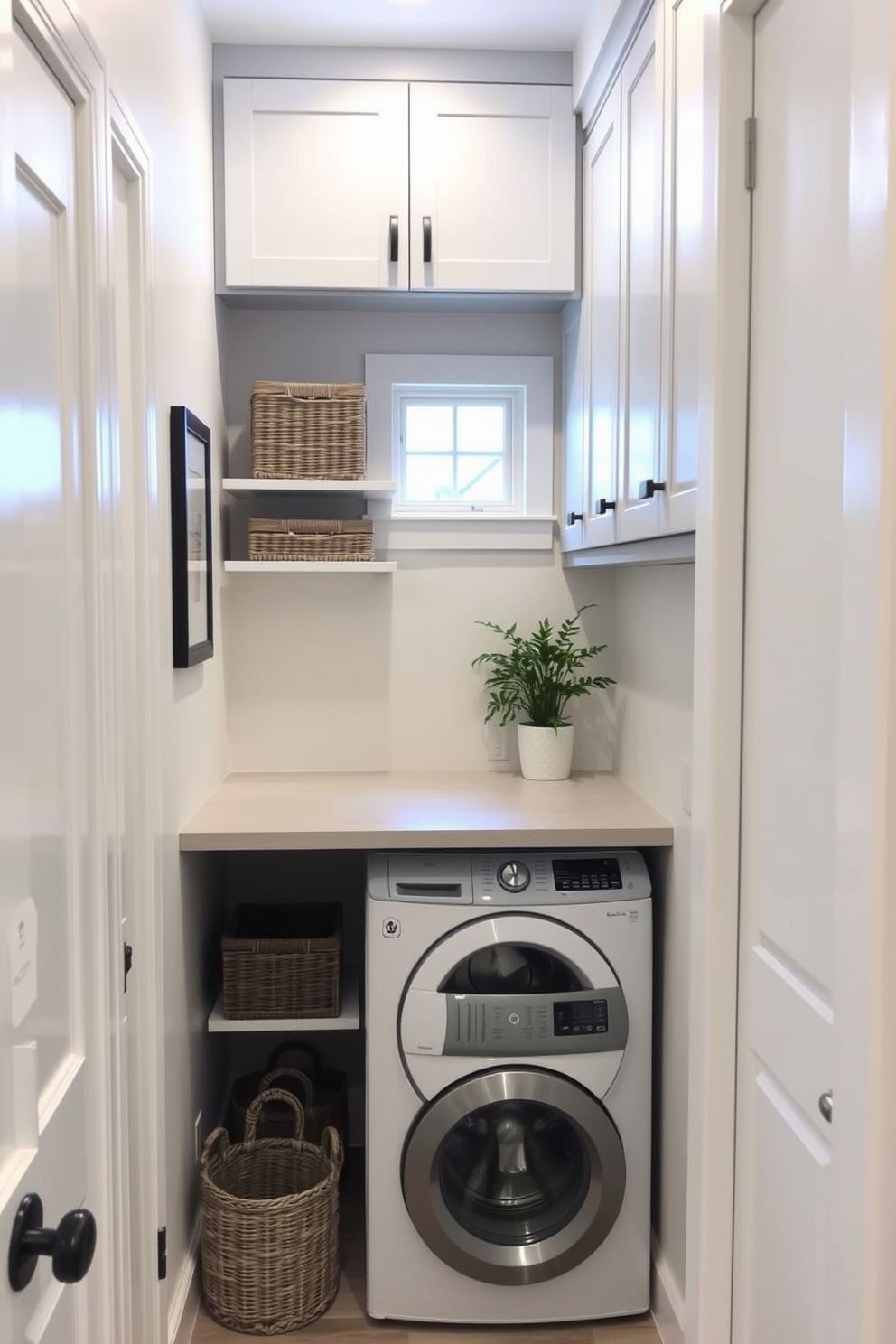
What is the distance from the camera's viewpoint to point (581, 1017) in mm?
2254

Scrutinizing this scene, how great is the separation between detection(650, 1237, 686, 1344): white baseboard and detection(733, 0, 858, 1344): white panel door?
2.08ft

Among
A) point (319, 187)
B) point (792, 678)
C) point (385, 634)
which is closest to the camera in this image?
point (792, 678)

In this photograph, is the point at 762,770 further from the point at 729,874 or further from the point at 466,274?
the point at 466,274

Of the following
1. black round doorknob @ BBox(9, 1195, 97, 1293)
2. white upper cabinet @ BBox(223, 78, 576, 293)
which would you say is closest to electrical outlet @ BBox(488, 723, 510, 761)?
white upper cabinet @ BBox(223, 78, 576, 293)

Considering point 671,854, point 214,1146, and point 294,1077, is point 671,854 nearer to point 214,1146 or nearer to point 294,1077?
point 294,1077

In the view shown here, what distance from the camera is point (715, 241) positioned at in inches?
60.7

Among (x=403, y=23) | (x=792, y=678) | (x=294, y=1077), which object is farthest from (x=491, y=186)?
(x=294, y=1077)

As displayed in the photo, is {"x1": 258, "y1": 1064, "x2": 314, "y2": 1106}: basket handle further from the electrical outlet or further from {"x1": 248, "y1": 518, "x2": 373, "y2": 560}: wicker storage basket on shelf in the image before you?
{"x1": 248, "y1": 518, "x2": 373, "y2": 560}: wicker storage basket on shelf

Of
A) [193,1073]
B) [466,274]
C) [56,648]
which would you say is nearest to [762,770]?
[56,648]

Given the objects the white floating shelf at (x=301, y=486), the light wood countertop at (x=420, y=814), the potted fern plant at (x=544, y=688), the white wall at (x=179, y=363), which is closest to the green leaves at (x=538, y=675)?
the potted fern plant at (x=544, y=688)

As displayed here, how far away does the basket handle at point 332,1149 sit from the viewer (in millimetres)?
2352

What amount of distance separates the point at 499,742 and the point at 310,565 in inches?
29.2

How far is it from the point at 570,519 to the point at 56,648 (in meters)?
1.77

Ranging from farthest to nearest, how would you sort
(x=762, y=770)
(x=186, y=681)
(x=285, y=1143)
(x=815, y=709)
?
(x=285, y=1143) < (x=186, y=681) < (x=762, y=770) < (x=815, y=709)
